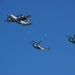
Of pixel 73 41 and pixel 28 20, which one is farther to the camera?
pixel 73 41

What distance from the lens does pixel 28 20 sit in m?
105

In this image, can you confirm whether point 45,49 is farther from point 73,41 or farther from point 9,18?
point 9,18

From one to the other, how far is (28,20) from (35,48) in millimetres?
20389

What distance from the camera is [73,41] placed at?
11600 centimetres

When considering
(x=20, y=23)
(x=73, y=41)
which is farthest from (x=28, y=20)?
(x=73, y=41)

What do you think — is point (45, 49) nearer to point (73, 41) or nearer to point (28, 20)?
point (73, 41)

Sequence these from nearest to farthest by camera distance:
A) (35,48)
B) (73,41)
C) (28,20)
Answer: (28,20)
(73,41)
(35,48)

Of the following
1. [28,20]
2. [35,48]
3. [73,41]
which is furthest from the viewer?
[35,48]

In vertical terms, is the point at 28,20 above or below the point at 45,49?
below

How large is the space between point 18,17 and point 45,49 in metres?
21.6

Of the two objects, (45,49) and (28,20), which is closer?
(28,20)

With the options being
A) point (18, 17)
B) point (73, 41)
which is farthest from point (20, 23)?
point (73, 41)

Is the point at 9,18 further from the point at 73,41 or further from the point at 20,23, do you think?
the point at 73,41

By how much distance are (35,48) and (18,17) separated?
63.9 feet
